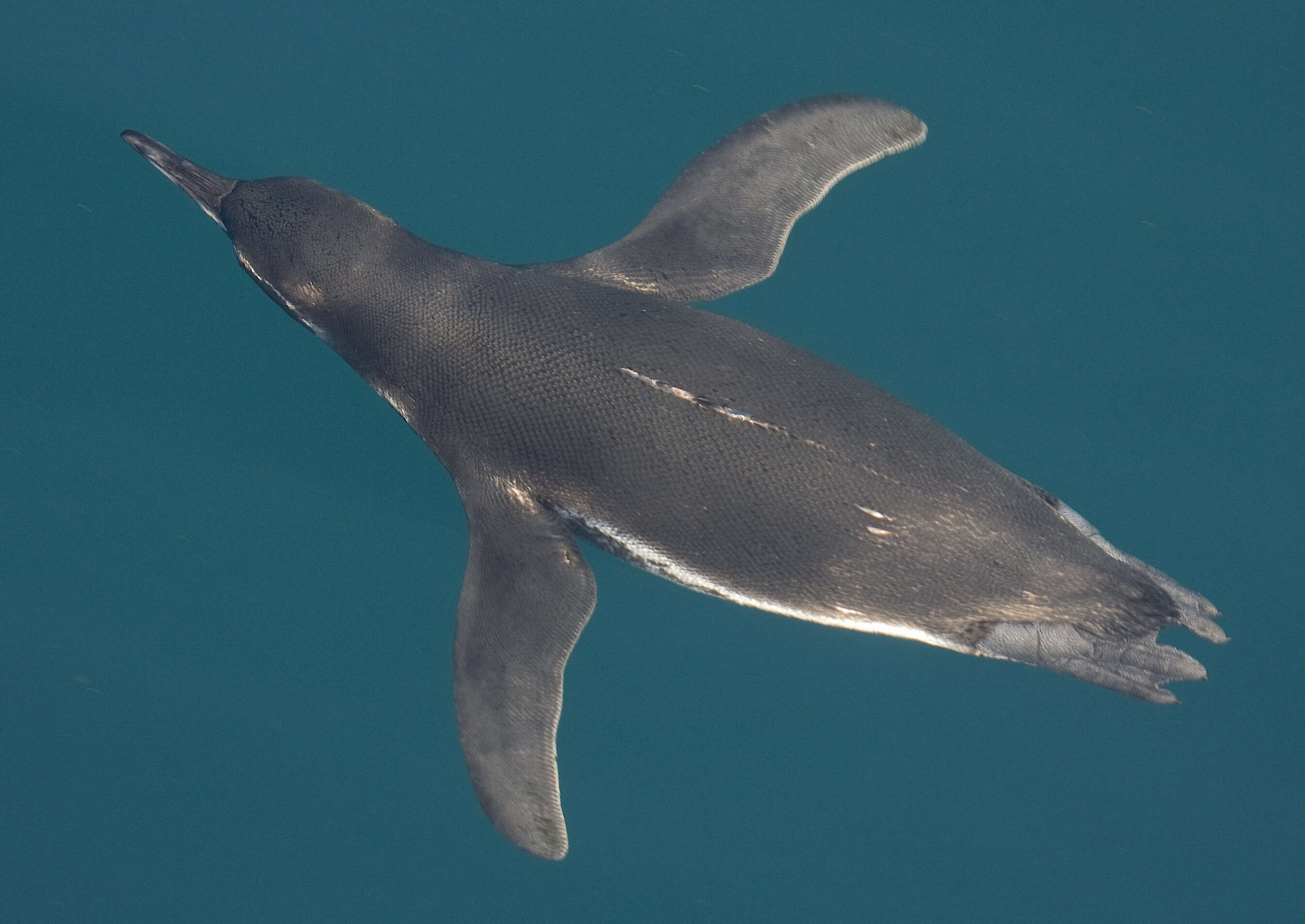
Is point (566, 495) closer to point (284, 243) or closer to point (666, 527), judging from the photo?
point (666, 527)

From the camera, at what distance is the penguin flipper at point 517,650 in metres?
3.65

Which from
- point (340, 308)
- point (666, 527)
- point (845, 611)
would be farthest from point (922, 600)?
point (340, 308)

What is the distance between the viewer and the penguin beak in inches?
165

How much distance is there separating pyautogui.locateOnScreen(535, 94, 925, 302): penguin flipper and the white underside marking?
1171mm

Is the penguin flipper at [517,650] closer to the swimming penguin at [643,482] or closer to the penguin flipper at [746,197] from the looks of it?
the swimming penguin at [643,482]

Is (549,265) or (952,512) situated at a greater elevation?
(549,265)

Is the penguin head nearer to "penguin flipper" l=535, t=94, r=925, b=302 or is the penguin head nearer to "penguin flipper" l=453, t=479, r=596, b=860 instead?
"penguin flipper" l=535, t=94, r=925, b=302

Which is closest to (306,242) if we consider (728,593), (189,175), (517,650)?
(189,175)

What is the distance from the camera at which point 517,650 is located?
3.74 meters

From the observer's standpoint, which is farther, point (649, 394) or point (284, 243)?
point (284, 243)

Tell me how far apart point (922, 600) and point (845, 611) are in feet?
1.00

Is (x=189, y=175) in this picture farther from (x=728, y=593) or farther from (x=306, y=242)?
(x=728, y=593)

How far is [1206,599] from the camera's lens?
3.83 metres

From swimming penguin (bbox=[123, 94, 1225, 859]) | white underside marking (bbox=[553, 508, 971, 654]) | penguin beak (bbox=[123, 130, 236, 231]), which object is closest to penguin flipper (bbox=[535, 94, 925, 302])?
swimming penguin (bbox=[123, 94, 1225, 859])
